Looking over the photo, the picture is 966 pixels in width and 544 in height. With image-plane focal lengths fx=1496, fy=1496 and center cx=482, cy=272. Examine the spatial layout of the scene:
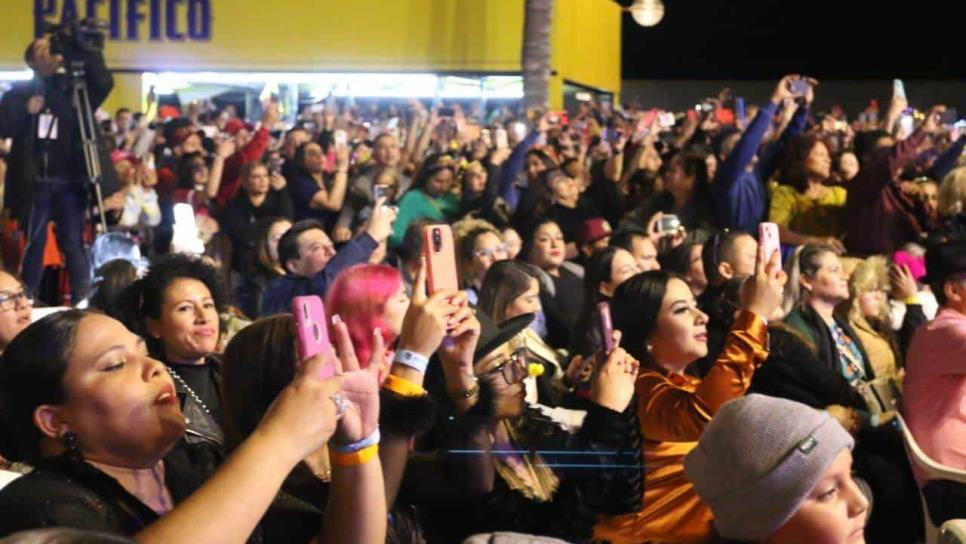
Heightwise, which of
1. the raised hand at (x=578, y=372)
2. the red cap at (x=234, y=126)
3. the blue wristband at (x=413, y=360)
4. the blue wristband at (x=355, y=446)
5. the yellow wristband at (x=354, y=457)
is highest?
the red cap at (x=234, y=126)

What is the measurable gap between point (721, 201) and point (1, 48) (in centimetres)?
1445

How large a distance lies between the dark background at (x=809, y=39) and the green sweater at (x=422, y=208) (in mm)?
24557

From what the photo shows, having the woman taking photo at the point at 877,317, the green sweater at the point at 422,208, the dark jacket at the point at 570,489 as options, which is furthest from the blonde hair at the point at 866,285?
the green sweater at the point at 422,208

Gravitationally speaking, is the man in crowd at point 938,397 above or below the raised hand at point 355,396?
below

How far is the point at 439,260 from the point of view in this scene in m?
3.47

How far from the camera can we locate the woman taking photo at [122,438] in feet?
7.61

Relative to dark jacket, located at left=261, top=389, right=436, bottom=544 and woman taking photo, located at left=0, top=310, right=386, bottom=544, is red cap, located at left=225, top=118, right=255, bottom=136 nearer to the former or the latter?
dark jacket, located at left=261, top=389, right=436, bottom=544

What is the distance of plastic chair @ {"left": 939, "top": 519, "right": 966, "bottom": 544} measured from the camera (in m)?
3.20

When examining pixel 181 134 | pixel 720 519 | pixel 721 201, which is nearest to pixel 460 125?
pixel 181 134

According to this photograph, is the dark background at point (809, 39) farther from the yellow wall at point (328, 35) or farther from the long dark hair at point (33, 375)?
the long dark hair at point (33, 375)

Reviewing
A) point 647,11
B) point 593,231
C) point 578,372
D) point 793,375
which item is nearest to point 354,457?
point 578,372

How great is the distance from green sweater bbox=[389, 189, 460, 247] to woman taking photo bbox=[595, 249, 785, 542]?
16.8 ft

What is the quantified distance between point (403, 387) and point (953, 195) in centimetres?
581

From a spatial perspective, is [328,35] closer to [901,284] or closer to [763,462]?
[901,284]
